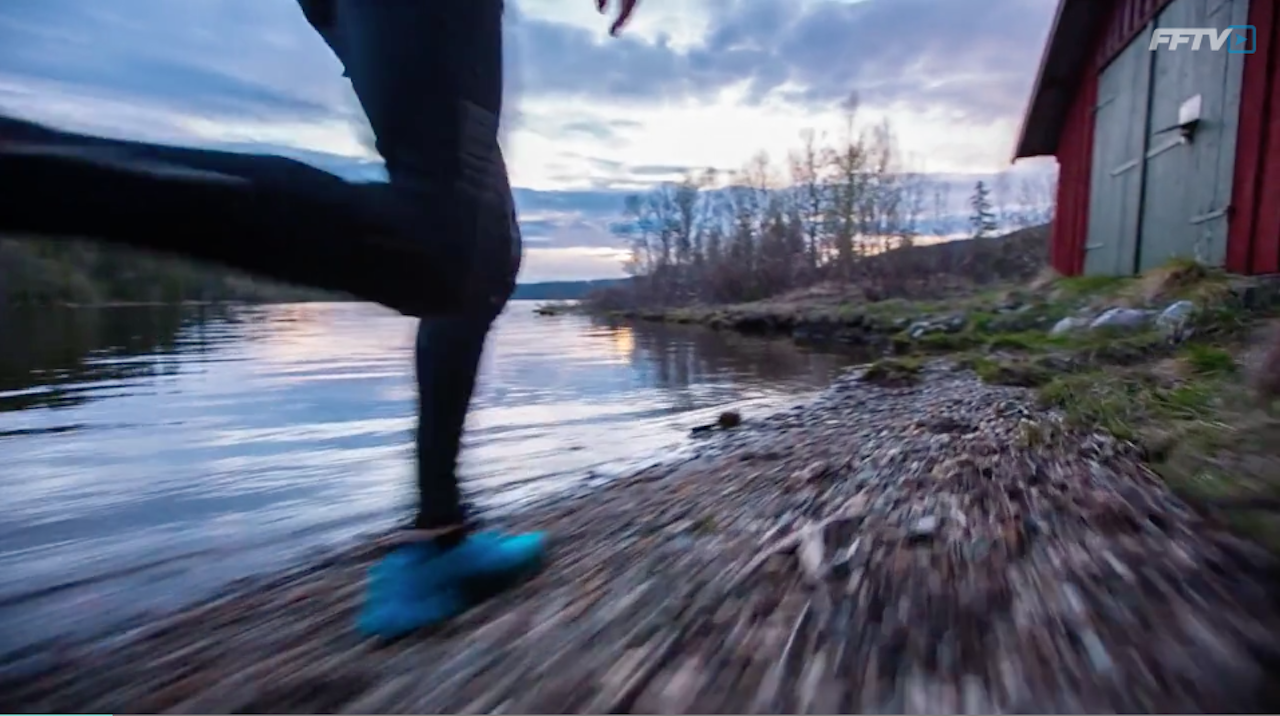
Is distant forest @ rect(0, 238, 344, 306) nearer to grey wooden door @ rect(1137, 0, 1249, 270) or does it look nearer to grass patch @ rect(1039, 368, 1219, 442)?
grass patch @ rect(1039, 368, 1219, 442)

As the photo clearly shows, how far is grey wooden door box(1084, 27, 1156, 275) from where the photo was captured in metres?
8.20

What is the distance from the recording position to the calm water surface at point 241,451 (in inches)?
71.3

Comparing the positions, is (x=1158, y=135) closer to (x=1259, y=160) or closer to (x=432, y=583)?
(x=1259, y=160)

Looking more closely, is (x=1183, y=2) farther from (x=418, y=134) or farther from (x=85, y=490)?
(x=85, y=490)

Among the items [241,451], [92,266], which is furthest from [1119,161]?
[92,266]

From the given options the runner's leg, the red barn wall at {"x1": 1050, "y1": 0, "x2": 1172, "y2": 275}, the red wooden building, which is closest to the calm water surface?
the runner's leg

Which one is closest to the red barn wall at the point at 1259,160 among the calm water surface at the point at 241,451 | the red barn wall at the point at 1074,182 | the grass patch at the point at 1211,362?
the grass patch at the point at 1211,362

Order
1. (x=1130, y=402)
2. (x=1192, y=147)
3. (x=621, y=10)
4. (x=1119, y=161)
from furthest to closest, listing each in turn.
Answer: (x=1119, y=161)
(x=1192, y=147)
(x=1130, y=402)
(x=621, y=10)

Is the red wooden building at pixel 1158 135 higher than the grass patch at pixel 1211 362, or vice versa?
the red wooden building at pixel 1158 135

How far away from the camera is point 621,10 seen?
1.47 meters

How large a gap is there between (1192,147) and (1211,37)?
0.97 m

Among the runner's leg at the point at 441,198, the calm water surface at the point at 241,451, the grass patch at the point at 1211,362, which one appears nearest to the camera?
the runner's leg at the point at 441,198

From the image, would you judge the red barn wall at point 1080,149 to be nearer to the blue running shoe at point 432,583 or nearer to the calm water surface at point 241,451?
the calm water surface at point 241,451

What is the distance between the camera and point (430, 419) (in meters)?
1.25
